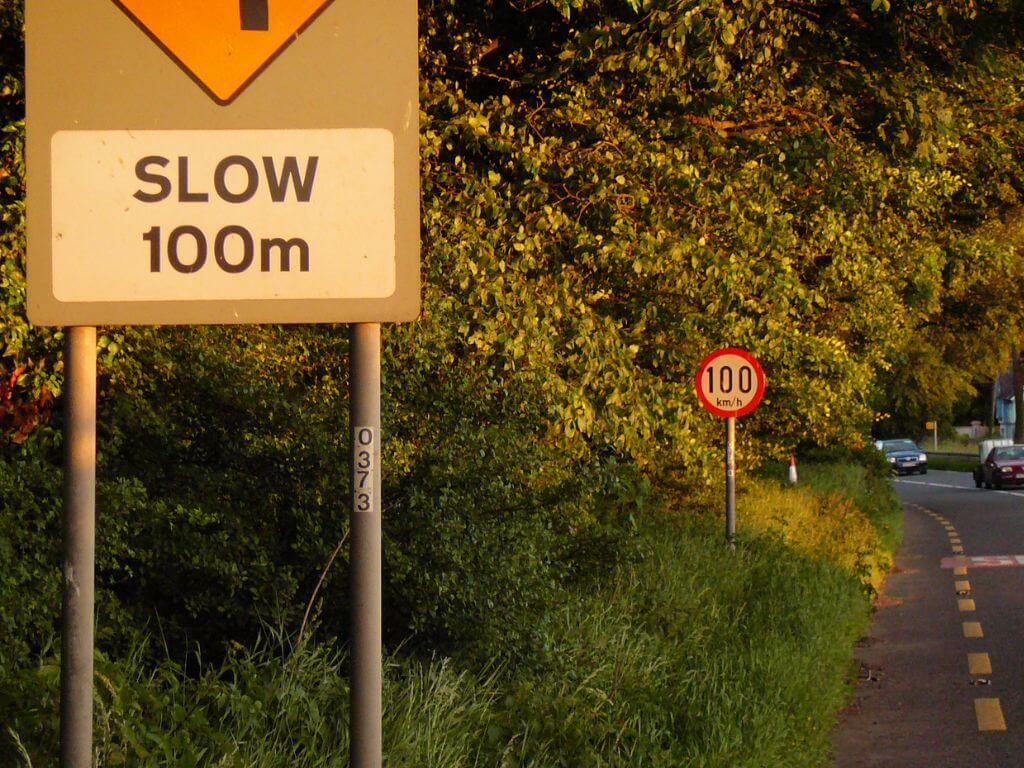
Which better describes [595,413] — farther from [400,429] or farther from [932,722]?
[932,722]

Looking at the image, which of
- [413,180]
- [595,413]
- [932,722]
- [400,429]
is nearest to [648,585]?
[595,413]

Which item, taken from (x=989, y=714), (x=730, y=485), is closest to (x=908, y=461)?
(x=730, y=485)

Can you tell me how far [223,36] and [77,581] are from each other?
1.11m

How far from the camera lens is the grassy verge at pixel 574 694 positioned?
4.66m

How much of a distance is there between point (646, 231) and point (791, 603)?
2.95 m

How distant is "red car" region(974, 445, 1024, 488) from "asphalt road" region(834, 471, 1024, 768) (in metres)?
24.3

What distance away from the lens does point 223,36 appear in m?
2.93

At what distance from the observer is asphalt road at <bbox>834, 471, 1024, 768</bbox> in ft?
27.8

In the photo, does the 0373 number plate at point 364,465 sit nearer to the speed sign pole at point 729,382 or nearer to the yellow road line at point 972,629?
the speed sign pole at point 729,382

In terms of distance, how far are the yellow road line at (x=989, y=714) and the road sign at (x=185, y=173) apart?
721cm

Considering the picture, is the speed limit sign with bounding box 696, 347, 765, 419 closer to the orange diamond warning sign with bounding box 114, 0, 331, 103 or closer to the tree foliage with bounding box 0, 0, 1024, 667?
the tree foliage with bounding box 0, 0, 1024, 667

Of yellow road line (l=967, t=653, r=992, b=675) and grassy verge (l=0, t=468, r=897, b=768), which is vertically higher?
grassy verge (l=0, t=468, r=897, b=768)

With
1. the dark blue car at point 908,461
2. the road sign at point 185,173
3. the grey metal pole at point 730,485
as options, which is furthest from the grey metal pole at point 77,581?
the dark blue car at point 908,461

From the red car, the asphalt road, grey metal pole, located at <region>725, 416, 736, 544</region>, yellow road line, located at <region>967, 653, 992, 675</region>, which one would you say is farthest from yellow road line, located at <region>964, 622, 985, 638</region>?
the red car
